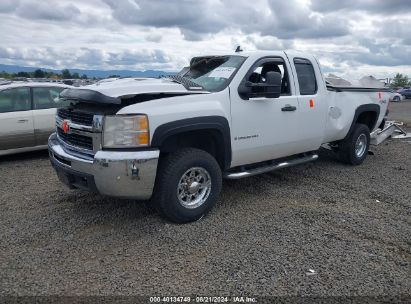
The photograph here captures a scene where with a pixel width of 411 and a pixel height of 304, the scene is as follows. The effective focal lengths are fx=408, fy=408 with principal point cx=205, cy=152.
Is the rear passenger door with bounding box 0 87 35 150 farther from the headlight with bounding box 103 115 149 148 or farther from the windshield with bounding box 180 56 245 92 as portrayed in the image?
the headlight with bounding box 103 115 149 148

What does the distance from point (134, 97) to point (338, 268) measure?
8.49ft

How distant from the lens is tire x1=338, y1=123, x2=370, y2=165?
7414mm

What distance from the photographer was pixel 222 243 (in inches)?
163

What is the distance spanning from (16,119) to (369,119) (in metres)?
6.72

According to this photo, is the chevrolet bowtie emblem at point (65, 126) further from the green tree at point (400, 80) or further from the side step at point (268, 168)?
the green tree at point (400, 80)

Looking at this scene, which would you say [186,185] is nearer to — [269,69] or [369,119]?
[269,69]

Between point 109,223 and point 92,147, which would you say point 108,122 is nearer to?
point 92,147

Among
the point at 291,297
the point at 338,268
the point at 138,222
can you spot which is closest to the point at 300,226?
the point at 338,268

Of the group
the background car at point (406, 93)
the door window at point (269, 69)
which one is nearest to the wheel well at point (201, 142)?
the door window at point (269, 69)

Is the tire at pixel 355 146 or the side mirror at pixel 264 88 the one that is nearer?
the side mirror at pixel 264 88

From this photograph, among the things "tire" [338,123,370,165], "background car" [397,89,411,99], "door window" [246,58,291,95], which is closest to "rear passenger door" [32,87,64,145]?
"door window" [246,58,291,95]

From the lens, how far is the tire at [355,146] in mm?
7414

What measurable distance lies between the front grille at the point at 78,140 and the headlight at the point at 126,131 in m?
0.32

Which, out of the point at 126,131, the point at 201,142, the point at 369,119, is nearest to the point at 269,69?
the point at 201,142
